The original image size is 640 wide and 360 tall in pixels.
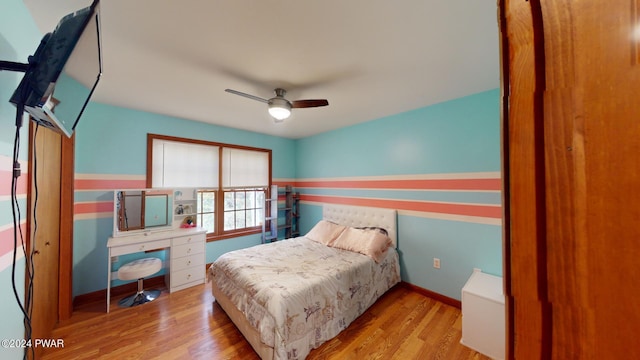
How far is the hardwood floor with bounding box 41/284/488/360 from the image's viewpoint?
1.87 meters

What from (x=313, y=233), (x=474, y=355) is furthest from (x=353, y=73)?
(x=474, y=355)

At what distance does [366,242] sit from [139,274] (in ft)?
8.87

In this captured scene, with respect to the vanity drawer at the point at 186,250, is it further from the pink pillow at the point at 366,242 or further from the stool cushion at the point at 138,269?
the pink pillow at the point at 366,242

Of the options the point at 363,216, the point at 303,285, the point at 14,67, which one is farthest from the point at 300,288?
the point at 14,67

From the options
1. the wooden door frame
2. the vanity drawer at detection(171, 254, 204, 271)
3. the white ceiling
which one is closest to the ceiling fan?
the white ceiling

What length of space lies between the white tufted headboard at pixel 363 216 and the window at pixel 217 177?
1.39 metres

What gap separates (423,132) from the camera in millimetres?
2871

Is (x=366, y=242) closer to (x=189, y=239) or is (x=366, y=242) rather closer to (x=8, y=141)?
(x=189, y=239)

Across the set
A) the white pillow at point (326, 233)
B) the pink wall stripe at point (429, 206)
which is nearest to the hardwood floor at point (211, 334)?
the white pillow at point (326, 233)

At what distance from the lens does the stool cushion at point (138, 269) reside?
250 cm

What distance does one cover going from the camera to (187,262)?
297 centimetres

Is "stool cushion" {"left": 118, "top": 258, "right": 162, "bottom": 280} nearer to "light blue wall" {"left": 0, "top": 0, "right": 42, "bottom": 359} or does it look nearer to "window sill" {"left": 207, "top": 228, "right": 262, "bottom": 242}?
"window sill" {"left": 207, "top": 228, "right": 262, "bottom": 242}

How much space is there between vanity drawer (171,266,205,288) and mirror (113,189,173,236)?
0.68 meters

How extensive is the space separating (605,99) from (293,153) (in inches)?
185
